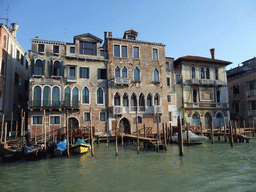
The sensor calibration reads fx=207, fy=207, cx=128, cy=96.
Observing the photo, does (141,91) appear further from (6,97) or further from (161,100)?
(6,97)

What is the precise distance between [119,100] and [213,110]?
38.0 feet

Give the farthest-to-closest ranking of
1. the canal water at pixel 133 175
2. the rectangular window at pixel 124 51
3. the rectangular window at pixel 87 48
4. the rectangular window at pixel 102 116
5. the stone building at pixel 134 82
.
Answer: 1. the rectangular window at pixel 124 51
2. the stone building at pixel 134 82
3. the rectangular window at pixel 87 48
4. the rectangular window at pixel 102 116
5. the canal water at pixel 133 175

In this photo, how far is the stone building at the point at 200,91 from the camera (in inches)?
938

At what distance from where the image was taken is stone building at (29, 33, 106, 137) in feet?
60.0

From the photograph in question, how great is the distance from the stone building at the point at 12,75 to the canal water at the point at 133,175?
8.05 m

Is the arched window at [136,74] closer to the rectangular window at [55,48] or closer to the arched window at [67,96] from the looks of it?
the arched window at [67,96]

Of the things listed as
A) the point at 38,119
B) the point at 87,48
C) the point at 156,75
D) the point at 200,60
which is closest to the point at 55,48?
the point at 87,48

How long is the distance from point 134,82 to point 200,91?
28.0 ft

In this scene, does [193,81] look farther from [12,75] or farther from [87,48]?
[12,75]

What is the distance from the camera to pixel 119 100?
2094 centimetres

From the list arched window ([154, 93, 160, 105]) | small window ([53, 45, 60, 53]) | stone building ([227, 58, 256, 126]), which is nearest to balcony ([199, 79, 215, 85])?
stone building ([227, 58, 256, 126])

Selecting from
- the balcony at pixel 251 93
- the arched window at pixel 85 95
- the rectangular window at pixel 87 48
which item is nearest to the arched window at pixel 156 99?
the arched window at pixel 85 95

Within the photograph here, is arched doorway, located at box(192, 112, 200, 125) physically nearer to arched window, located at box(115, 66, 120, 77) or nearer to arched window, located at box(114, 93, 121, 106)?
arched window, located at box(114, 93, 121, 106)

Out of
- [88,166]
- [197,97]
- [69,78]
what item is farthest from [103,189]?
[197,97]
